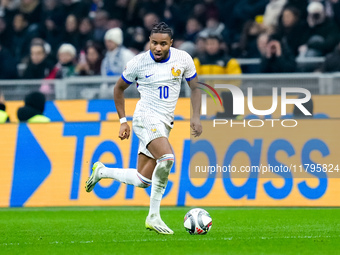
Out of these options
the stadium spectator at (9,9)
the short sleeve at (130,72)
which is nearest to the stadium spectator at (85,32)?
the stadium spectator at (9,9)

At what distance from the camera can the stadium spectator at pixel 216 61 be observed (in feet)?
55.2

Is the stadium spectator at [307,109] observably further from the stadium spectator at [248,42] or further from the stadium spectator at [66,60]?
the stadium spectator at [66,60]

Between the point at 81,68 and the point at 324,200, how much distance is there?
7.69 meters

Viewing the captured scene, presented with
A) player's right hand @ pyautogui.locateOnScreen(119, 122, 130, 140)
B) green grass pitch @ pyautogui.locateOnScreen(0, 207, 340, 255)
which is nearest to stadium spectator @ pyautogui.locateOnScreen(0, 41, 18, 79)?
green grass pitch @ pyautogui.locateOnScreen(0, 207, 340, 255)

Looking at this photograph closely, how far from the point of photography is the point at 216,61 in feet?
55.8

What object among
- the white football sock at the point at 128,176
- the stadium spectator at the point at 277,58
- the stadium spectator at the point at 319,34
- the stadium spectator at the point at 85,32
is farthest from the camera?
the stadium spectator at the point at 85,32

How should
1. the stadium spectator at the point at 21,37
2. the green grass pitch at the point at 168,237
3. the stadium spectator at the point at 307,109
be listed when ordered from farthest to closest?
1. the stadium spectator at the point at 21,37
2. the stadium spectator at the point at 307,109
3. the green grass pitch at the point at 168,237

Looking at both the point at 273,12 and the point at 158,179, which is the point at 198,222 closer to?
the point at 158,179

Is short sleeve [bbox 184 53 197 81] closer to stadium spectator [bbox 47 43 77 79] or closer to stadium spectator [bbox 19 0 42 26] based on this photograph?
stadium spectator [bbox 47 43 77 79]

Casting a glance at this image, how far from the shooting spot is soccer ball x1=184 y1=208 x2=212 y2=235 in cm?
935

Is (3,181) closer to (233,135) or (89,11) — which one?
(233,135)

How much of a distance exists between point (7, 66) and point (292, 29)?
715 cm

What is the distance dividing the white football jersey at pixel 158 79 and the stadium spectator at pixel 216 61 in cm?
722

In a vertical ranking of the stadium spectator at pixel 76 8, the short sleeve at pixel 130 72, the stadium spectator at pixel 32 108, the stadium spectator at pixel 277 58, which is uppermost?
the stadium spectator at pixel 76 8
